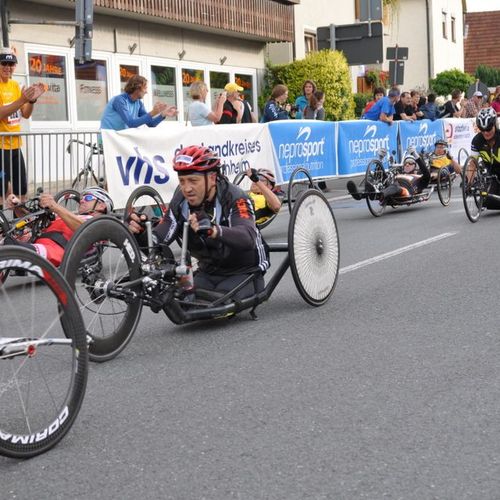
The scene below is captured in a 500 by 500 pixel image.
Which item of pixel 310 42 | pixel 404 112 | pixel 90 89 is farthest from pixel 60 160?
pixel 310 42

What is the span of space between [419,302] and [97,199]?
105 inches

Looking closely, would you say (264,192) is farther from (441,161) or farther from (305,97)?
(305,97)

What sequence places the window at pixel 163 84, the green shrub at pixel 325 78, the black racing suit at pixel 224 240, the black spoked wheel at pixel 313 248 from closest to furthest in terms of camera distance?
1. the black racing suit at pixel 224 240
2. the black spoked wheel at pixel 313 248
3. the window at pixel 163 84
4. the green shrub at pixel 325 78

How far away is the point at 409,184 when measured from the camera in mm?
15672

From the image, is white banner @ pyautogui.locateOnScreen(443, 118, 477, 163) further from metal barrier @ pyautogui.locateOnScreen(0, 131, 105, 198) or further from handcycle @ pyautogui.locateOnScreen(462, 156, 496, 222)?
metal barrier @ pyautogui.locateOnScreen(0, 131, 105, 198)

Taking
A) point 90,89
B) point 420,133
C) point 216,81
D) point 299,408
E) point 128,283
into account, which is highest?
point 216,81

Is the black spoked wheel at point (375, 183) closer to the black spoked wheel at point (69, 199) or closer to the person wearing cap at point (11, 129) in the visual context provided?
the black spoked wheel at point (69, 199)

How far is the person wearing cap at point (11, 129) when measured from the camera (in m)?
11.0

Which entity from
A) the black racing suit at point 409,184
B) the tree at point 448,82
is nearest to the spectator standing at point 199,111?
the black racing suit at point 409,184

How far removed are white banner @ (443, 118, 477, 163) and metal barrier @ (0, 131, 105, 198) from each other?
10.9m

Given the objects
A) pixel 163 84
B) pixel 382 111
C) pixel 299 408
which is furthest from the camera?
pixel 163 84

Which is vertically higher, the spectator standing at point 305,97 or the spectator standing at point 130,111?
the spectator standing at point 305,97

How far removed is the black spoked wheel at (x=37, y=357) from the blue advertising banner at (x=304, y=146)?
10.6m

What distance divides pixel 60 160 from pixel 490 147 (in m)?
5.49
